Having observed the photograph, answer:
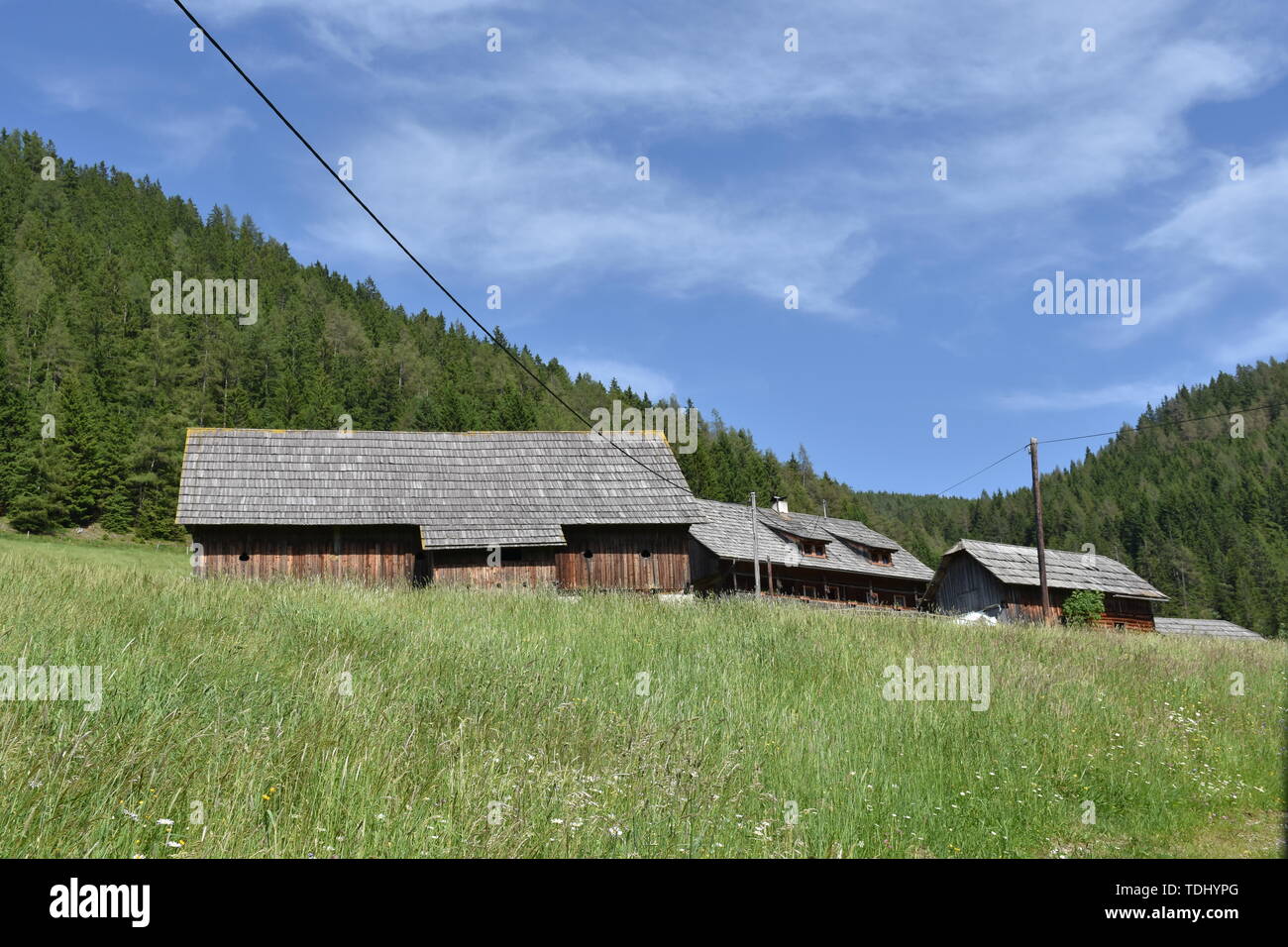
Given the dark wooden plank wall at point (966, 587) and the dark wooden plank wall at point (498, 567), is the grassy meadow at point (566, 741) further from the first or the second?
the dark wooden plank wall at point (966, 587)

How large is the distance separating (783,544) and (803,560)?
1318mm

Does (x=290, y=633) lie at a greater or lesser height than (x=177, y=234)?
lesser

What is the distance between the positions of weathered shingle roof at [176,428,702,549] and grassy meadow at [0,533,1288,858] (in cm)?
1479

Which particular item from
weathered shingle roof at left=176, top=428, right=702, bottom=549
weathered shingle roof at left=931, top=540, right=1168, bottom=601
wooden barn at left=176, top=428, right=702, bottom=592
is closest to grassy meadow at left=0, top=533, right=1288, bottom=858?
wooden barn at left=176, top=428, right=702, bottom=592

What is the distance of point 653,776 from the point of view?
6410mm

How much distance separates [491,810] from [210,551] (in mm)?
24739

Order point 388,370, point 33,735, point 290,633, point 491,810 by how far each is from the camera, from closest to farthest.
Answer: point 33,735 < point 491,810 < point 290,633 < point 388,370

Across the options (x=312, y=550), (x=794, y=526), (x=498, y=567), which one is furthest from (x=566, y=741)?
(x=794, y=526)

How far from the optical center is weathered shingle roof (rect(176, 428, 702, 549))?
27.2 m

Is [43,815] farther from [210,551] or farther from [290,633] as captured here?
[210,551]

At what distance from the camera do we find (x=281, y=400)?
80.6 metres

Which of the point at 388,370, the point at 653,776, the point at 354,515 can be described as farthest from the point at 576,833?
the point at 388,370

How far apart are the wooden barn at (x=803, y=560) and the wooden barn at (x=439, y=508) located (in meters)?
10.5

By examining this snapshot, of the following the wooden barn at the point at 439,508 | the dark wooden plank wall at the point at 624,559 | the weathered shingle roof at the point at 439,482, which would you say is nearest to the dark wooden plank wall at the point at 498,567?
the wooden barn at the point at 439,508
